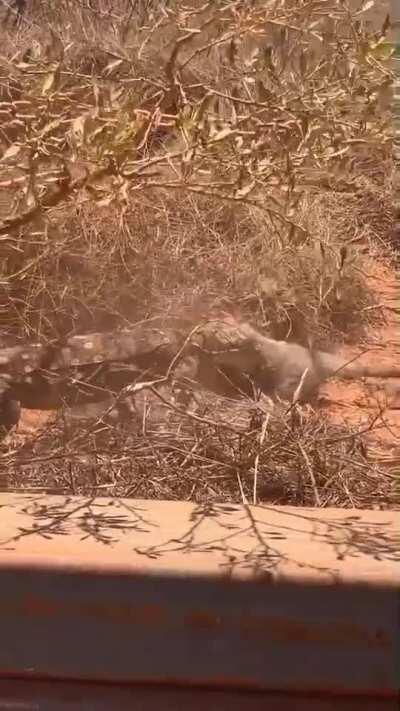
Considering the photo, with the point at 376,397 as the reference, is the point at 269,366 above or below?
above

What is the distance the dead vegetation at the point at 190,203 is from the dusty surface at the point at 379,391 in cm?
14

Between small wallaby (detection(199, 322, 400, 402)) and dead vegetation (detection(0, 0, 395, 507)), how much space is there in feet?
0.63

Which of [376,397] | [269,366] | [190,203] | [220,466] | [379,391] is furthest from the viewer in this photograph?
[190,203]

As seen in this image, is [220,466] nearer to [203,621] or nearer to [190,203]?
[203,621]

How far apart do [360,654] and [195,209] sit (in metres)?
2.88

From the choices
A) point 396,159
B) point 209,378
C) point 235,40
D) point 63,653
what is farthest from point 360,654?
point 396,159

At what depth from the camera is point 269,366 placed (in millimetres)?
3602

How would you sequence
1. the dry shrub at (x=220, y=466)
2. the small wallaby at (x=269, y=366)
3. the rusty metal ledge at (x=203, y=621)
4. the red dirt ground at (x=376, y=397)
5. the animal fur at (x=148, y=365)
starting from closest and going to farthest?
the rusty metal ledge at (x=203, y=621), the dry shrub at (x=220, y=466), the red dirt ground at (x=376, y=397), the animal fur at (x=148, y=365), the small wallaby at (x=269, y=366)

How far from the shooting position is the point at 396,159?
478 cm

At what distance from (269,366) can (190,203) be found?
91 centimetres

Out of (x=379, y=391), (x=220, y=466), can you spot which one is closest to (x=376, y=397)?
(x=379, y=391)

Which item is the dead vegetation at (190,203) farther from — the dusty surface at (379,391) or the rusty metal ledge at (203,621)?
the rusty metal ledge at (203,621)

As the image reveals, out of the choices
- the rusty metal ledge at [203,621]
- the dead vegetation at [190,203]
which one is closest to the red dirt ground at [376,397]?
the dead vegetation at [190,203]

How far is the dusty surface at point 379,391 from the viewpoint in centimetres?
313
